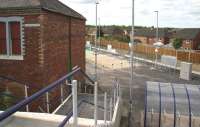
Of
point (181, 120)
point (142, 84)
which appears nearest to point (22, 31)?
point (181, 120)

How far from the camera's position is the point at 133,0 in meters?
19.2

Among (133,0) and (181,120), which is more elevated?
(133,0)

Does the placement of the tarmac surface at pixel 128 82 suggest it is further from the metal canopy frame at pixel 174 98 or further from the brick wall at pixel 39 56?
the brick wall at pixel 39 56

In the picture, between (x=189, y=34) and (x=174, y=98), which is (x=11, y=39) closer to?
(x=174, y=98)

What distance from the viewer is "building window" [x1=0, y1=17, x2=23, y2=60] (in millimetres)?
15008

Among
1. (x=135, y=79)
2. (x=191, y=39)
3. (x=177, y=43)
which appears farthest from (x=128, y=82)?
(x=177, y=43)

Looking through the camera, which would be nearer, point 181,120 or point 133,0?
point 181,120

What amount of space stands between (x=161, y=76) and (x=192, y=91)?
17.4m

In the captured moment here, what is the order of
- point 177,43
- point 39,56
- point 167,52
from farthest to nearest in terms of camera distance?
point 177,43 → point 167,52 → point 39,56

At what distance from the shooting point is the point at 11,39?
15281 mm

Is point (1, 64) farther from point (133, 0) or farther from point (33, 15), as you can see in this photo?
point (133, 0)

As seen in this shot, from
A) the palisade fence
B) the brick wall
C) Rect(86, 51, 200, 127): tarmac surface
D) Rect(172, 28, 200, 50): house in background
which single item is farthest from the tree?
the brick wall

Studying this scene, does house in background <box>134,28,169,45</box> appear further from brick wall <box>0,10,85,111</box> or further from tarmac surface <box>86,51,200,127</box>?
brick wall <box>0,10,85,111</box>

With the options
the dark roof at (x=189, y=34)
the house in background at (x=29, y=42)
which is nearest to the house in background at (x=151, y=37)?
the dark roof at (x=189, y=34)
